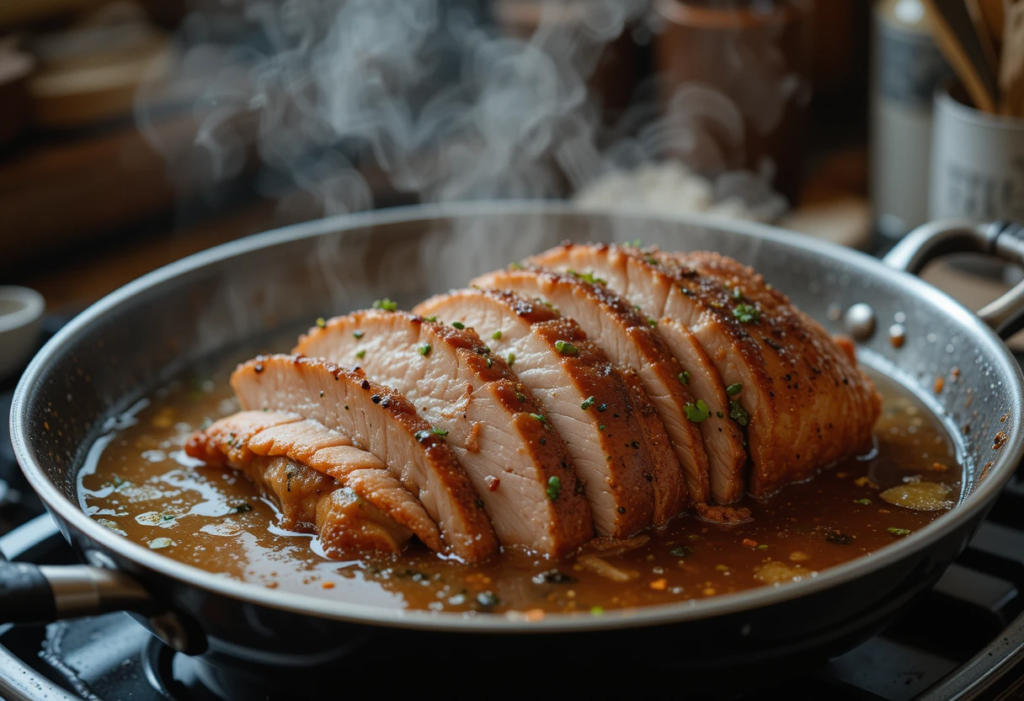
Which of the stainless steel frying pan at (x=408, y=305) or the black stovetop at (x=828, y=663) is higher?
the stainless steel frying pan at (x=408, y=305)

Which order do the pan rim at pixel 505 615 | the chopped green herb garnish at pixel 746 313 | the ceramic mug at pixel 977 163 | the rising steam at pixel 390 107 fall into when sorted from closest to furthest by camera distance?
1. the pan rim at pixel 505 615
2. the chopped green herb garnish at pixel 746 313
3. the ceramic mug at pixel 977 163
4. the rising steam at pixel 390 107

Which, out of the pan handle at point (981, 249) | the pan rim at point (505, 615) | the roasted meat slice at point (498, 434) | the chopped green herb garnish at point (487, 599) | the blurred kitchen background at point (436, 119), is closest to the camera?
the pan rim at point (505, 615)

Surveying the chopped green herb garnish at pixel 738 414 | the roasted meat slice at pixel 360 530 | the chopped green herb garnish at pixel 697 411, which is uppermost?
the chopped green herb garnish at pixel 697 411

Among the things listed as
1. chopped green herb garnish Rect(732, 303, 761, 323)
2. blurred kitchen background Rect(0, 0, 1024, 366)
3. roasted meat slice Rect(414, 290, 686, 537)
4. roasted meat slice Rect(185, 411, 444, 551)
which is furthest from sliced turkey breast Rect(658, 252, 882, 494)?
blurred kitchen background Rect(0, 0, 1024, 366)

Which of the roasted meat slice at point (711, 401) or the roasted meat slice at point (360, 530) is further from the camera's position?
the roasted meat slice at point (711, 401)

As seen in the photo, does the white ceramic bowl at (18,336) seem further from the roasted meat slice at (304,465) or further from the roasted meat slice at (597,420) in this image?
the roasted meat slice at (597,420)

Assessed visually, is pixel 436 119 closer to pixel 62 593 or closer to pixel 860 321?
pixel 860 321

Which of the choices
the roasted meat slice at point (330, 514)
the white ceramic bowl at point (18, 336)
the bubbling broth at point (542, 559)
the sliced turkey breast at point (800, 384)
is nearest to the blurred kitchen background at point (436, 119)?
the white ceramic bowl at point (18, 336)

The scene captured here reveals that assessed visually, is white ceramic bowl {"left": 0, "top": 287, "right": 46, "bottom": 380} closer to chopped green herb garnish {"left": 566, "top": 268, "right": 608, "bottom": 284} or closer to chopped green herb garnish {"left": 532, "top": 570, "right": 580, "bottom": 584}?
A: chopped green herb garnish {"left": 566, "top": 268, "right": 608, "bottom": 284}
